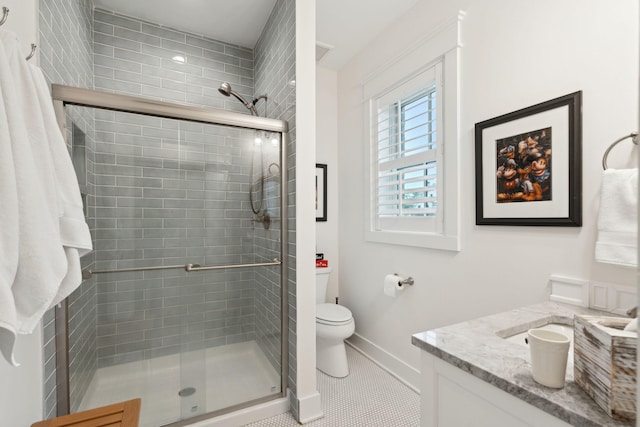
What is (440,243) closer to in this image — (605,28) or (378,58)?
(605,28)

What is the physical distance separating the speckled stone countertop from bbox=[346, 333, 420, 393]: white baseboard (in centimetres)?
113

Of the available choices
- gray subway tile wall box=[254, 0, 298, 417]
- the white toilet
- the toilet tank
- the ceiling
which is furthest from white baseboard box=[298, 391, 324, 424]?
the ceiling

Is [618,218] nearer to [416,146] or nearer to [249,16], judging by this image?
[416,146]

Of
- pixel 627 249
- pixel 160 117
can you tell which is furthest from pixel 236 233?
pixel 627 249

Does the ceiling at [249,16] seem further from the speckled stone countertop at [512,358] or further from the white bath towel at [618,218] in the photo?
the speckled stone countertop at [512,358]

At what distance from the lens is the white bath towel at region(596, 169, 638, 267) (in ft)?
3.24

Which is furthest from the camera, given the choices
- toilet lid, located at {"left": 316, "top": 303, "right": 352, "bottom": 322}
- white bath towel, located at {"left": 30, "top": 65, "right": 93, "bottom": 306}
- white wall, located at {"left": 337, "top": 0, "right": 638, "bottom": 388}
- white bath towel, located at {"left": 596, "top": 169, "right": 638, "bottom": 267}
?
toilet lid, located at {"left": 316, "top": 303, "right": 352, "bottom": 322}

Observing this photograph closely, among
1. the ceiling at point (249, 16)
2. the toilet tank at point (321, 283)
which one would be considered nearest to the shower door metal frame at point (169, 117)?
the toilet tank at point (321, 283)

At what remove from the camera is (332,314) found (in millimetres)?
2203

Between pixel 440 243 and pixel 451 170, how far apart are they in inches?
18.0

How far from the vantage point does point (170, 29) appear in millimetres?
2262

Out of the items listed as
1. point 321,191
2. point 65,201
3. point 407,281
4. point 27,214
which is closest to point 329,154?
point 321,191

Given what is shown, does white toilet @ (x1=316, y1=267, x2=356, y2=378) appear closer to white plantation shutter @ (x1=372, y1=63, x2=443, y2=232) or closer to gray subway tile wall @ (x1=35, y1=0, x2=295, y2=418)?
gray subway tile wall @ (x1=35, y1=0, x2=295, y2=418)

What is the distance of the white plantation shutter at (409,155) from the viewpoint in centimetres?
189
